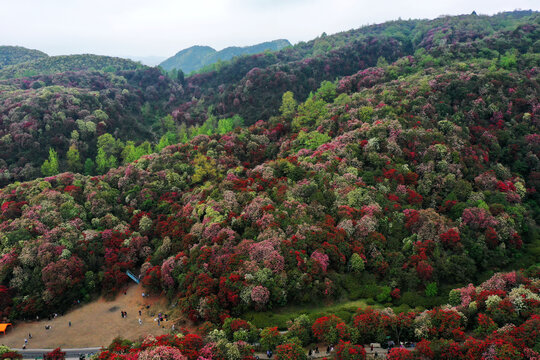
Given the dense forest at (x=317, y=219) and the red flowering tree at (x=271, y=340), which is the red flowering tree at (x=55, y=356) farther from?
the red flowering tree at (x=271, y=340)

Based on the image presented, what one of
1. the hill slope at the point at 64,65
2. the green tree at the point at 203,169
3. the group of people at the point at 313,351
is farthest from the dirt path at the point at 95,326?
the hill slope at the point at 64,65

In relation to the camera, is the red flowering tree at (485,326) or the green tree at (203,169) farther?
the green tree at (203,169)

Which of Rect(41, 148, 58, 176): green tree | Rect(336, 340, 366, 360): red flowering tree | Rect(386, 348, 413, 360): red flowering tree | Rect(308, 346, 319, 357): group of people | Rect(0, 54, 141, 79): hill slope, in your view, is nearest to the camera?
Rect(386, 348, 413, 360): red flowering tree

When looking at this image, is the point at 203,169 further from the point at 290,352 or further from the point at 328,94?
the point at 328,94

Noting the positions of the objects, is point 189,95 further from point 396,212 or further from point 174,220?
point 396,212

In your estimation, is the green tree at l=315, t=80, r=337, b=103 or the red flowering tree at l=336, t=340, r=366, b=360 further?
the green tree at l=315, t=80, r=337, b=103

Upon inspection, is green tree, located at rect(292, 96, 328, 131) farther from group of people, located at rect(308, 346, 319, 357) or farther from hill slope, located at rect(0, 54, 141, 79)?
hill slope, located at rect(0, 54, 141, 79)

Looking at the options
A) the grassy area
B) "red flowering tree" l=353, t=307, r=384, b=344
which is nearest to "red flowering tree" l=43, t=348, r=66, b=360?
the grassy area
